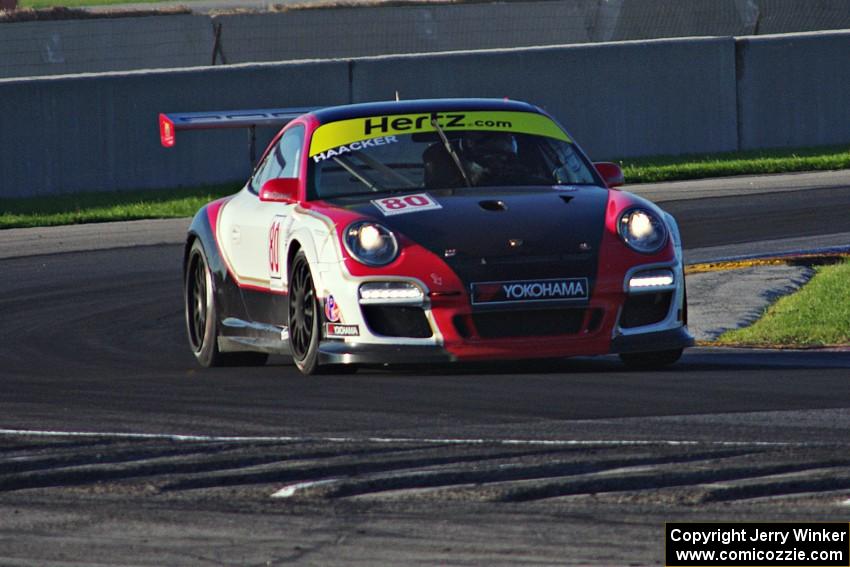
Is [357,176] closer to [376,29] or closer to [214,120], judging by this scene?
[214,120]

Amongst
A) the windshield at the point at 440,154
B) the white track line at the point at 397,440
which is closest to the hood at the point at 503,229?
the windshield at the point at 440,154

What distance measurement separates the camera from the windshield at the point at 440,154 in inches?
378

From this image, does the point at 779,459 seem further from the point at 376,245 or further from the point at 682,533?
the point at 376,245

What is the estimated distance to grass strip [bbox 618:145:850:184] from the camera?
69.7 ft

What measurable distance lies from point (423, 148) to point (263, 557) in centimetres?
481

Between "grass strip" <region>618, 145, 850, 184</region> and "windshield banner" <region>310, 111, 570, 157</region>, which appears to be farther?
"grass strip" <region>618, 145, 850, 184</region>

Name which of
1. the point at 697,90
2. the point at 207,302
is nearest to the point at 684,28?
the point at 697,90

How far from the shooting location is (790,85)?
894 inches

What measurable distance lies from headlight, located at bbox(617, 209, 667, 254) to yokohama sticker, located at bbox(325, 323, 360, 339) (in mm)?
1281

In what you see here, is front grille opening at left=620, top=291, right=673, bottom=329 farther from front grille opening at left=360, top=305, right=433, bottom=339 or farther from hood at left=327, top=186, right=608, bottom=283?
front grille opening at left=360, top=305, right=433, bottom=339

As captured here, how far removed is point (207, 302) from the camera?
10.4 metres

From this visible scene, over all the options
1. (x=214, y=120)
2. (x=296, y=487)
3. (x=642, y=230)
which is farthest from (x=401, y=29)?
(x=296, y=487)

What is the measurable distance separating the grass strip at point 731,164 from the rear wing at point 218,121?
3.88m

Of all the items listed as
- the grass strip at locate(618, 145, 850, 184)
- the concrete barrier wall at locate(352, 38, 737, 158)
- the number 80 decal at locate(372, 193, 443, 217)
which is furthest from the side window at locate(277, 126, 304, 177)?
the concrete barrier wall at locate(352, 38, 737, 158)
